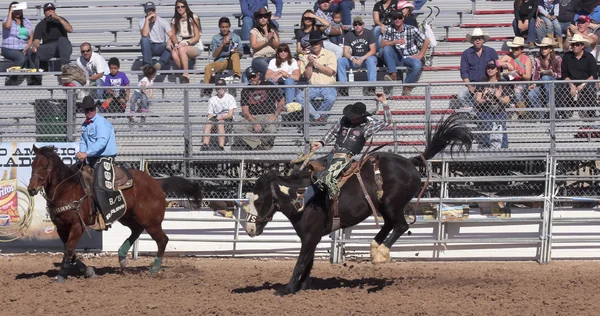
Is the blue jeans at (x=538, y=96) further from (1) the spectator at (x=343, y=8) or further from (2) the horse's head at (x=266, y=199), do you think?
(1) the spectator at (x=343, y=8)

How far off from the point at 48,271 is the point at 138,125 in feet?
9.08

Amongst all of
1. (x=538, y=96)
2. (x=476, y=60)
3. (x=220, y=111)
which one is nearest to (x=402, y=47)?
(x=476, y=60)

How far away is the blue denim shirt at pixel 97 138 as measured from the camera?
12086 mm

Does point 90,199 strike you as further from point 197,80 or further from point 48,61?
point 48,61

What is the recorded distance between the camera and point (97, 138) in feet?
39.8

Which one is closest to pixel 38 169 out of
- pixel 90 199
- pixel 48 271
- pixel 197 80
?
pixel 90 199

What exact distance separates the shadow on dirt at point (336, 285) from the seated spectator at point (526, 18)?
7176mm

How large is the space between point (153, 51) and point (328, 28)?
3380 millimetres

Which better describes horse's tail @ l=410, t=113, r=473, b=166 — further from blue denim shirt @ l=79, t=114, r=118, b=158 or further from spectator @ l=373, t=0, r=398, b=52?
spectator @ l=373, t=0, r=398, b=52

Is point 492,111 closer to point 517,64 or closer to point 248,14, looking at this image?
point 517,64

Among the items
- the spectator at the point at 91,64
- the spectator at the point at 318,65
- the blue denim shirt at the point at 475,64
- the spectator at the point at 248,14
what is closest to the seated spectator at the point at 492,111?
the blue denim shirt at the point at 475,64

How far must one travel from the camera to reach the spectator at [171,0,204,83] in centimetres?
1698

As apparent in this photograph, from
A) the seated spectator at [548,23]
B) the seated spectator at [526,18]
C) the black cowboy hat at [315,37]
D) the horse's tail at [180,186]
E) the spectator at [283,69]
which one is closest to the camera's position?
the horse's tail at [180,186]

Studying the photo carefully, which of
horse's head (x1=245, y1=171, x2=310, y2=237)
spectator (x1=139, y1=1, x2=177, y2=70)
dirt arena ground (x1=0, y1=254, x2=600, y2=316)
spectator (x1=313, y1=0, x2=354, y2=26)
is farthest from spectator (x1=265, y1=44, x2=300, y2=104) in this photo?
horse's head (x1=245, y1=171, x2=310, y2=237)
